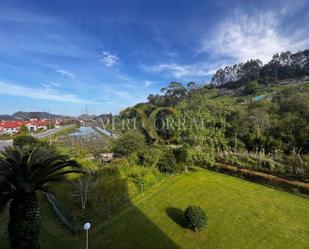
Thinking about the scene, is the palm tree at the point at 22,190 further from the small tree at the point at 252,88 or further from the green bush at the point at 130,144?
the small tree at the point at 252,88

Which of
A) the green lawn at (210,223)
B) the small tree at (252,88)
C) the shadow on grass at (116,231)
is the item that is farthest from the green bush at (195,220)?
the small tree at (252,88)

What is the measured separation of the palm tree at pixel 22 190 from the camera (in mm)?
5645

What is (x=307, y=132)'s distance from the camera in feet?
65.4

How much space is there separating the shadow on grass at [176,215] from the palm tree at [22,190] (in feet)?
20.8

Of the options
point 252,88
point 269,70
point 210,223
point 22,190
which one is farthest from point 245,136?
point 269,70

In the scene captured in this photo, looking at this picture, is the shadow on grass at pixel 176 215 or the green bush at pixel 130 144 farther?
the green bush at pixel 130 144

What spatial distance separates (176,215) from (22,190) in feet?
25.0

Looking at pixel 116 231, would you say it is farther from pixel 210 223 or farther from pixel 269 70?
pixel 269 70

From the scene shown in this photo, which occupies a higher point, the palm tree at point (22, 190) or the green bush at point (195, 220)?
the palm tree at point (22, 190)

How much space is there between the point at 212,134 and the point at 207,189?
6328 millimetres

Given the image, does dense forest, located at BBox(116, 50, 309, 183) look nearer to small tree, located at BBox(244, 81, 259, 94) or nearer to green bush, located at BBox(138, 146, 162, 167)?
green bush, located at BBox(138, 146, 162, 167)

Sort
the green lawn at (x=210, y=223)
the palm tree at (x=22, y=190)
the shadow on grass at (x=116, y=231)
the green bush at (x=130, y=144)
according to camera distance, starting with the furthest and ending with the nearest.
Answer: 1. the green bush at (x=130, y=144)
2. the green lawn at (x=210, y=223)
3. the shadow on grass at (x=116, y=231)
4. the palm tree at (x=22, y=190)

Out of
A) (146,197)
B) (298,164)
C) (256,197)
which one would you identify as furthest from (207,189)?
(298,164)

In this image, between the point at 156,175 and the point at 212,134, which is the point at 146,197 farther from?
the point at 212,134
